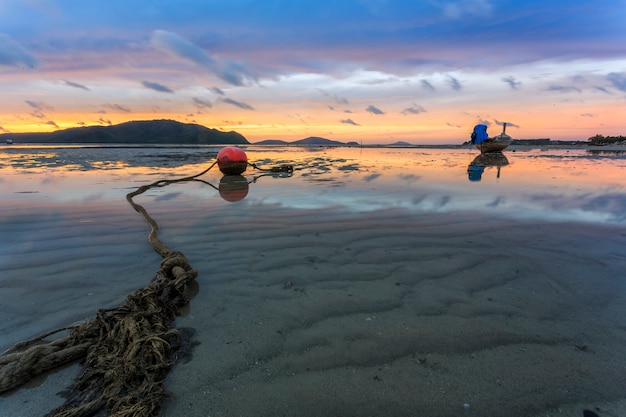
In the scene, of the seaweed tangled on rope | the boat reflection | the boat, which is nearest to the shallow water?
the seaweed tangled on rope

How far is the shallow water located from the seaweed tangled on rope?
131 mm

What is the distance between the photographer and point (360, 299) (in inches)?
125

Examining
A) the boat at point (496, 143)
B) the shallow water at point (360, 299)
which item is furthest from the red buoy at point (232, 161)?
the boat at point (496, 143)

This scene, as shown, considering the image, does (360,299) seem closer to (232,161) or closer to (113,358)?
(113,358)

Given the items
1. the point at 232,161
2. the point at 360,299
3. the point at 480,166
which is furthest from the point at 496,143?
the point at 360,299

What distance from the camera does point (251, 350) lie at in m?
2.43

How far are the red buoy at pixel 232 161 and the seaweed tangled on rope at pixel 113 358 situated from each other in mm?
11444

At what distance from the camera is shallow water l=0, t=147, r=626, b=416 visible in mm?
2049

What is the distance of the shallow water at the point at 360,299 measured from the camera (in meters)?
2.05

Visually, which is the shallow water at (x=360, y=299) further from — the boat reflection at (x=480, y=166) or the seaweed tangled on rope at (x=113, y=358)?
the boat reflection at (x=480, y=166)

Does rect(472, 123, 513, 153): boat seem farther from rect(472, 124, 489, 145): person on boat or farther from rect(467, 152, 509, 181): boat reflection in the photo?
rect(467, 152, 509, 181): boat reflection

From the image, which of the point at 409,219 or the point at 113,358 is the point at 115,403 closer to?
the point at 113,358

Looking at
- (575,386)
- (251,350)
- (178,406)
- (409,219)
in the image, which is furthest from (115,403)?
(409,219)

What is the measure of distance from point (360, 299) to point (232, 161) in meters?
11.7
